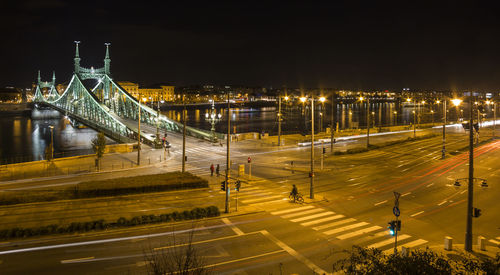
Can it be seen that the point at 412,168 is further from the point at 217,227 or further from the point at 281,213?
the point at 217,227

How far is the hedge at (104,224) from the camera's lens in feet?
55.9

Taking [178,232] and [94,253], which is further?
[178,232]

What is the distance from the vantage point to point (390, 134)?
7000cm

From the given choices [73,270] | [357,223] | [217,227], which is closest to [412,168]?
[357,223]

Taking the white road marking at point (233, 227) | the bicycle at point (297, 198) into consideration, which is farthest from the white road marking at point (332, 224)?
the bicycle at point (297, 198)

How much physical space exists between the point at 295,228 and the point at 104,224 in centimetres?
924

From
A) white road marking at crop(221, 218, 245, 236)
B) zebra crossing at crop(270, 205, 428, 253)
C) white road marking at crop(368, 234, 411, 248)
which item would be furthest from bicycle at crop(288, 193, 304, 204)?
white road marking at crop(368, 234, 411, 248)

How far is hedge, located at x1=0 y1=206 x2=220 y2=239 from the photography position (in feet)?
55.9

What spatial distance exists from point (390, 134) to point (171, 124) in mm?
40275

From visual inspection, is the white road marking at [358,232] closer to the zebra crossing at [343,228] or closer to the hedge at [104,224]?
the zebra crossing at [343,228]

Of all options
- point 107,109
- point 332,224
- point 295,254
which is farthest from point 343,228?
point 107,109

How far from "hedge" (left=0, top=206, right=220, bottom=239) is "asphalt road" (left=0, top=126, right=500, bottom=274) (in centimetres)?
61

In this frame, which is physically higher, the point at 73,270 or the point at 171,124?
the point at 171,124

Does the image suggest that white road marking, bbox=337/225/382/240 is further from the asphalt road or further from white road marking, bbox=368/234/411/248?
white road marking, bbox=368/234/411/248
